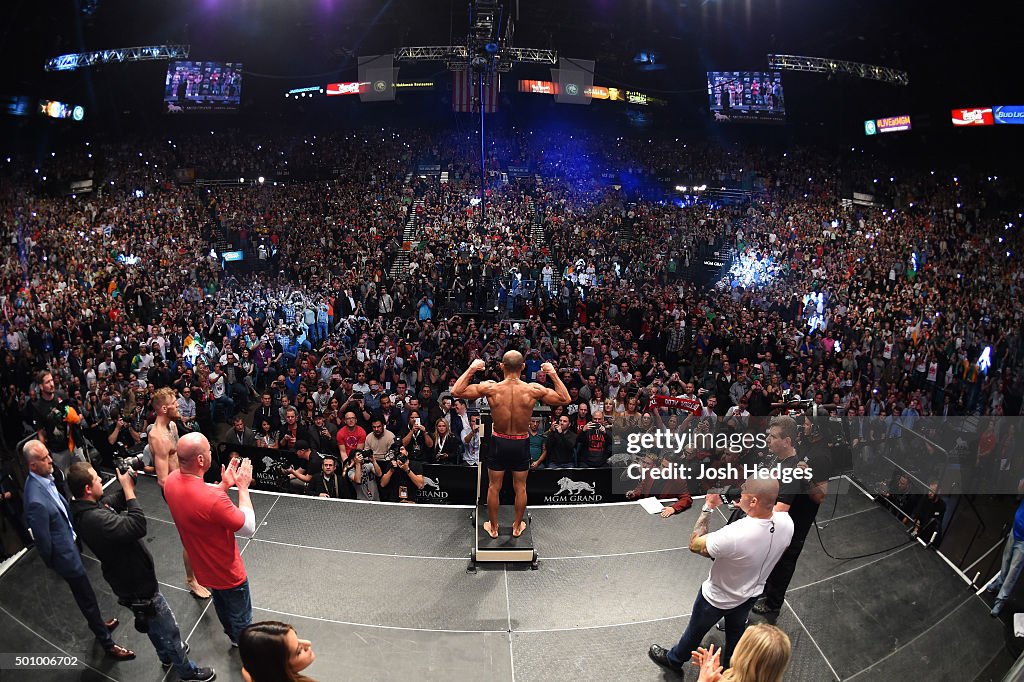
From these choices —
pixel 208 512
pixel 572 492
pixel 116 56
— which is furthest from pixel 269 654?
pixel 116 56

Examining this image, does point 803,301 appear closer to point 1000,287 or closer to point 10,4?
point 1000,287

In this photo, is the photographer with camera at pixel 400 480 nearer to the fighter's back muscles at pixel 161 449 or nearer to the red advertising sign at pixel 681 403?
the fighter's back muscles at pixel 161 449

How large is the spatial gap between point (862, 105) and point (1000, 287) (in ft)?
60.6

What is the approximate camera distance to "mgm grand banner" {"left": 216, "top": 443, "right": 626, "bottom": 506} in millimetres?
7305

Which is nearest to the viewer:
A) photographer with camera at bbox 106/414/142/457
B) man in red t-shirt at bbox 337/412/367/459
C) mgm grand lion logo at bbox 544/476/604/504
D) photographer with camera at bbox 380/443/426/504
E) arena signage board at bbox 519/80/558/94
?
photographer with camera at bbox 380/443/426/504

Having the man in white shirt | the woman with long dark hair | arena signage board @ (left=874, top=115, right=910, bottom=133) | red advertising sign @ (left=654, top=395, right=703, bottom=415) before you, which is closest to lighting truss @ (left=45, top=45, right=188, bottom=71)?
red advertising sign @ (left=654, top=395, right=703, bottom=415)

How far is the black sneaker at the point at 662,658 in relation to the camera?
4523 mm

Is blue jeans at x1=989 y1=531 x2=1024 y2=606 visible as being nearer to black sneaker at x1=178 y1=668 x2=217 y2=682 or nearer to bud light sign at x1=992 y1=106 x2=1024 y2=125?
black sneaker at x1=178 y1=668 x2=217 y2=682

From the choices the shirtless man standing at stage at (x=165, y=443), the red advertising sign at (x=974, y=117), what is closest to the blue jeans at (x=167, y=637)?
the shirtless man standing at stage at (x=165, y=443)

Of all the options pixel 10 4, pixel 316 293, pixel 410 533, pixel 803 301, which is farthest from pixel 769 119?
pixel 10 4

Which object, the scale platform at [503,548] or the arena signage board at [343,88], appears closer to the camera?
the scale platform at [503,548]

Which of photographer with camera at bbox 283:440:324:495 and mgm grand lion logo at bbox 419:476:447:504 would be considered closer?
photographer with camera at bbox 283:440:324:495

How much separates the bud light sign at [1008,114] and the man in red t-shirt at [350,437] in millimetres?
26867

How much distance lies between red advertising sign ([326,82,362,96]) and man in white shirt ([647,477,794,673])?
103ft
